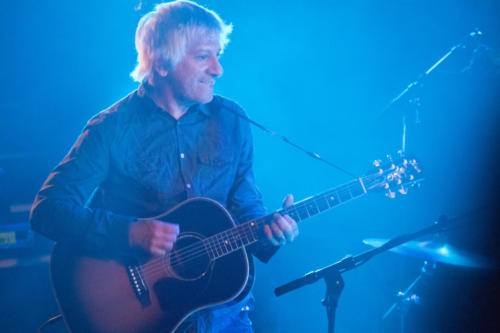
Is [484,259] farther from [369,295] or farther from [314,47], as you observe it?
[314,47]

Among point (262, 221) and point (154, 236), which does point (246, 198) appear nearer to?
point (262, 221)

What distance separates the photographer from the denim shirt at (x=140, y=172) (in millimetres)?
2047

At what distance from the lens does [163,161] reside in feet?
7.90

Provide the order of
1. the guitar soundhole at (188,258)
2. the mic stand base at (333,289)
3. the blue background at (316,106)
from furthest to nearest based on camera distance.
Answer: the blue background at (316,106) → the mic stand base at (333,289) → the guitar soundhole at (188,258)

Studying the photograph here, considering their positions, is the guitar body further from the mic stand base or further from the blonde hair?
the blonde hair

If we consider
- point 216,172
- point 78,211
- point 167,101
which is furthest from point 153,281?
point 167,101

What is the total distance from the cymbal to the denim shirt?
5.05 ft

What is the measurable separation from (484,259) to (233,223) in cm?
218

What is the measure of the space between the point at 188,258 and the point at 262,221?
548 mm

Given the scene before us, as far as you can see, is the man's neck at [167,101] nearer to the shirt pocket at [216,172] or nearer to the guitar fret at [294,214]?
the shirt pocket at [216,172]

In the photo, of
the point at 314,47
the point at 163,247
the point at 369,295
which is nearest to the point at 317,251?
the point at 369,295

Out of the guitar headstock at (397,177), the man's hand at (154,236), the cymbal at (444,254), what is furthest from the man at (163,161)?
the cymbal at (444,254)

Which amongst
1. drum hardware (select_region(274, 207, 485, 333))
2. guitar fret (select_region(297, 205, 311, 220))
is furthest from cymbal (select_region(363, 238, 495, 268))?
guitar fret (select_region(297, 205, 311, 220))

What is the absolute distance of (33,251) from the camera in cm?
392
